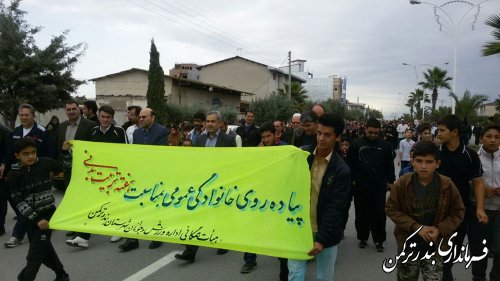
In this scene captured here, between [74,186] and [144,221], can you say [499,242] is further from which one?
[74,186]

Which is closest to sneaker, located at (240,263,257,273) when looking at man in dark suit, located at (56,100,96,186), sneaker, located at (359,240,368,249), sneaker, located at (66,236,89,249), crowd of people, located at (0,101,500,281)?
crowd of people, located at (0,101,500,281)

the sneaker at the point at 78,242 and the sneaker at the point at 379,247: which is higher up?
the sneaker at the point at 78,242

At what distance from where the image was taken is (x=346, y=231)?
6453mm

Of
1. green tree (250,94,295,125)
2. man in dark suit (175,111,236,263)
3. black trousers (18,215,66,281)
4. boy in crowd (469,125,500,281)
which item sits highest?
green tree (250,94,295,125)

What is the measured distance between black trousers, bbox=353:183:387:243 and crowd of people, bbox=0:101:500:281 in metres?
0.01

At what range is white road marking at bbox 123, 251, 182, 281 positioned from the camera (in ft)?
14.3

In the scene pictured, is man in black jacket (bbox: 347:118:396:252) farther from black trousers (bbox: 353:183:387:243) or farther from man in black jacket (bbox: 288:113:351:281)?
man in black jacket (bbox: 288:113:351:281)

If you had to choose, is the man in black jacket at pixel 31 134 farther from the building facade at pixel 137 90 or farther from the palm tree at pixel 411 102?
the palm tree at pixel 411 102

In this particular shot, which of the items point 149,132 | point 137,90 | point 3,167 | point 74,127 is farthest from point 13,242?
point 137,90

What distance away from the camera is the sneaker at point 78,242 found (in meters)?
5.24

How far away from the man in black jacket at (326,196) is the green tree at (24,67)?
15.8 metres

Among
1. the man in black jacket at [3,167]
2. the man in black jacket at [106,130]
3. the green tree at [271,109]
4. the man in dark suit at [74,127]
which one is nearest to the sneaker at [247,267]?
the man in black jacket at [106,130]

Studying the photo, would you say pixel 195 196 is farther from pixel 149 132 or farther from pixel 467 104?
pixel 467 104

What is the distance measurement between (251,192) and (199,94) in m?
28.6
